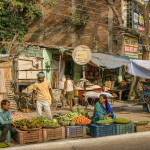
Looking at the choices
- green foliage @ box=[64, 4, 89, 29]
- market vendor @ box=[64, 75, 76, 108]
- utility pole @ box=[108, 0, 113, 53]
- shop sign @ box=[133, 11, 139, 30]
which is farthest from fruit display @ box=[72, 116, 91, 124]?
green foliage @ box=[64, 4, 89, 29]

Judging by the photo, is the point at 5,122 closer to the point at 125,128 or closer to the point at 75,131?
the point at 75,131

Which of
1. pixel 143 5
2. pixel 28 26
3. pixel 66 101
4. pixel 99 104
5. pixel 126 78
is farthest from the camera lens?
pixel 28 26

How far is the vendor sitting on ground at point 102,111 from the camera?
7332mm

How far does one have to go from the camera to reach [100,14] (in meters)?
20.9

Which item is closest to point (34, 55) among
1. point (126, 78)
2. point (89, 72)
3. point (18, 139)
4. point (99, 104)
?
point (89, 72)

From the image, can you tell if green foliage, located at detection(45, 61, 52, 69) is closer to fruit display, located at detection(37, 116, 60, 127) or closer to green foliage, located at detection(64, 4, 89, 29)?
green foliage, located at detection(64, 4, 89, 29)

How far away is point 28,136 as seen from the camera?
6.14 meters

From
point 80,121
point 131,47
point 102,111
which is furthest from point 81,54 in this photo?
point 131,47

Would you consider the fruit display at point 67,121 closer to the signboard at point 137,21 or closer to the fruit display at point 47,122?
the fruit display at point 47,122

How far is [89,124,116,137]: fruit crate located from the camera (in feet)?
21.5

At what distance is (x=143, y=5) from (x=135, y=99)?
32.1ft

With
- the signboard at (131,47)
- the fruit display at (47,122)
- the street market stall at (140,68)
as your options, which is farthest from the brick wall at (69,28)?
the fruit display at (47,122)

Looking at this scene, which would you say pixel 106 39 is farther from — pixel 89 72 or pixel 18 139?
pixel 18 139

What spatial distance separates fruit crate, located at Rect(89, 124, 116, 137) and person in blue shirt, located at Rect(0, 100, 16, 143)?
2119mm
